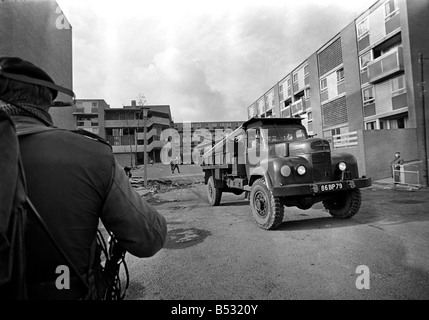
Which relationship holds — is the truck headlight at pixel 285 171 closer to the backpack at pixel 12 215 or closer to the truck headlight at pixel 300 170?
the truck headlight at pixel 300 170

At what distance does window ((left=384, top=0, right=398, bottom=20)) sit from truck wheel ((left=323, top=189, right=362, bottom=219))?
675 inches

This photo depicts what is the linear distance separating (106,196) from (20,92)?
0.64 m

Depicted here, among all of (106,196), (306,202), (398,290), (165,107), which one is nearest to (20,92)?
(106,196)

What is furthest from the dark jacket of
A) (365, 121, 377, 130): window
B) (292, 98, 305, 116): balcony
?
(292, 98, 305, 116): balcony

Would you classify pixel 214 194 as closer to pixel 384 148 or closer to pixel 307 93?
pixel 384 148

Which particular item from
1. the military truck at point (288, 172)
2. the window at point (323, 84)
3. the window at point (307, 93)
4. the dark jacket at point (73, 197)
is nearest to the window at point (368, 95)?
the window at point (323, 84)

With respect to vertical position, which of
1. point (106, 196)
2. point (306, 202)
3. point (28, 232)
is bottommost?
point (306, 202)

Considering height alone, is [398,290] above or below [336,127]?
below

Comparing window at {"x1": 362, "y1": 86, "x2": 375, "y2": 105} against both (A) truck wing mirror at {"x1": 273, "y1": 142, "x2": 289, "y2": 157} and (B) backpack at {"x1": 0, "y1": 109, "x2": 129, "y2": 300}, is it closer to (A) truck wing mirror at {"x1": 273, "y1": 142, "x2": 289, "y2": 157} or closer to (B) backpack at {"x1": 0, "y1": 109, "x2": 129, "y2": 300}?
(A) truck wing mirror at {"x1": 273, "y1": 142, "x2": 289, "y2": 157}

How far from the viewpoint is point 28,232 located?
921 mm

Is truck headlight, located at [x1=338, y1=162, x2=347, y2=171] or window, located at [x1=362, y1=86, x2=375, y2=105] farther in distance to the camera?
window, located at [x1=362, y1=86, x2=375, y2=105]

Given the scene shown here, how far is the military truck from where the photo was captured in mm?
4566

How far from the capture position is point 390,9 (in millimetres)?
16094

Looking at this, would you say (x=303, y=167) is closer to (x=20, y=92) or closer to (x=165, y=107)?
(x=20, y=92)
